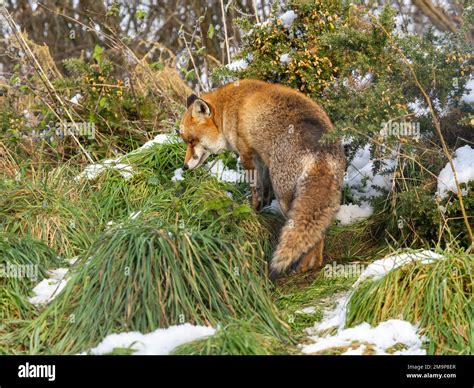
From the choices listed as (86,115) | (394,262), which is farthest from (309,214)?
(86,115)

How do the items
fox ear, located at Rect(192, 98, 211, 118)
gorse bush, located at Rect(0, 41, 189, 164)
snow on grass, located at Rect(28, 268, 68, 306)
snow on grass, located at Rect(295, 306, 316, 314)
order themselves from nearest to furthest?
snow on grass, located at Rect(28, 268, 68, 306) < snow on grass, located at Rect(295, 306, 316, 314) < fox ear, located at Rect(192, 98, 211, 118) < gorse bush, located at Rect(0, 41, 189, 164)

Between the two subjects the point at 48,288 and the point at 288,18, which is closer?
the point at 48,288

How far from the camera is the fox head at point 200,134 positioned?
7.44 meters

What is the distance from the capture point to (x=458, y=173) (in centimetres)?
630

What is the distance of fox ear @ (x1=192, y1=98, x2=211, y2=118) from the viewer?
7.33 m

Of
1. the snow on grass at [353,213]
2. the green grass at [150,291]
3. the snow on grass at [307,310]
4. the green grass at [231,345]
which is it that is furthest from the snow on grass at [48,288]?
the snow on grass at [353,213]

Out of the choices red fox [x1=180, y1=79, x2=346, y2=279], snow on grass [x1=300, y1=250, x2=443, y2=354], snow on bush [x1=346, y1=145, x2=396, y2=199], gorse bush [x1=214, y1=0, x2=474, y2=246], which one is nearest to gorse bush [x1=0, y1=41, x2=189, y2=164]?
red fox [x1=180, y1=79, x2=346, y2=279]

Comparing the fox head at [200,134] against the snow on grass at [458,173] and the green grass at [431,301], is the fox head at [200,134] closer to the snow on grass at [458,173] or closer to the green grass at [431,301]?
the snow on grass at [458,173]

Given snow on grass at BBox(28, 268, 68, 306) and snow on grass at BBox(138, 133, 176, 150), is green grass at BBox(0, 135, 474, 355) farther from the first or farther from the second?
snow on grass at BBox(138, 133, 176, 150)

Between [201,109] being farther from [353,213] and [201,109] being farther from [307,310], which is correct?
[307,310]

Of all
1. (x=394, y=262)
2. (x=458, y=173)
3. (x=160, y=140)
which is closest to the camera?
(x=394, y=262)

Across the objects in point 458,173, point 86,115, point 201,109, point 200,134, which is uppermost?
point 86,115

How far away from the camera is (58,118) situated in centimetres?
846

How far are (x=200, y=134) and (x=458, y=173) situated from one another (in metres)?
2.51
